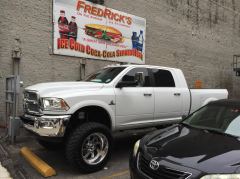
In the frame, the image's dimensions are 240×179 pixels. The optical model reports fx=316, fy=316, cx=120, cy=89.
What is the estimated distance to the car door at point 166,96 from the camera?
7.15 metres

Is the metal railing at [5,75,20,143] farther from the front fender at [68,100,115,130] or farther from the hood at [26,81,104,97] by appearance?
the front fender at [68,100,115,130]

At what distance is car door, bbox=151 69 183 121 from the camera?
23.5 ft

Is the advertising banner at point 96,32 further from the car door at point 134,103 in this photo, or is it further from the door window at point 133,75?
the car door at point 134,103

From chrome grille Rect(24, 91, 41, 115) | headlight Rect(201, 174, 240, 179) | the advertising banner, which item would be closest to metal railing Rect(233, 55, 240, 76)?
the advertising banner

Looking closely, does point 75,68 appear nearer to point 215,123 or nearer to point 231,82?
point 215,123

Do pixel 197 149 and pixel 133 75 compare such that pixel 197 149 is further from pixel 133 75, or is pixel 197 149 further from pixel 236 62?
pixel 236 62

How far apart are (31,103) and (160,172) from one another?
3.33 metres

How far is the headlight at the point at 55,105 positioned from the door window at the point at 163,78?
2.52m

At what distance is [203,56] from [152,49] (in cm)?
539

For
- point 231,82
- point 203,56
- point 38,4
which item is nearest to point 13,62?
point 38,4

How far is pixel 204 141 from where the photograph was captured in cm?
402

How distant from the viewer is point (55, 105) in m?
5.52

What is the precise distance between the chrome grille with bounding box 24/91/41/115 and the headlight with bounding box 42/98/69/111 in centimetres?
25

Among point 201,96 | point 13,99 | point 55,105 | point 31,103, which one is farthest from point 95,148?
point 201,96
